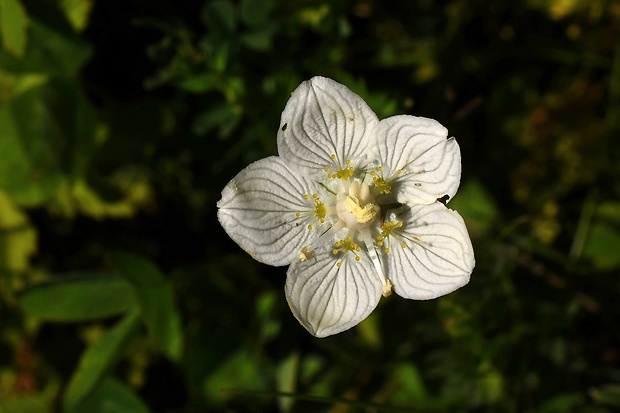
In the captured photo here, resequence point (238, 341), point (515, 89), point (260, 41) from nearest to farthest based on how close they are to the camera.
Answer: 1. point (260, 41)
2. point (238, 341)
3. point (515, 89)

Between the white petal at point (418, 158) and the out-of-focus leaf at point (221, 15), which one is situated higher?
the out-of-focus leaf at point (221, 15)

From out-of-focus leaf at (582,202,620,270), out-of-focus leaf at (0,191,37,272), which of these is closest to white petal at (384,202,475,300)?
out-of-focus leaf at (582,202,620,270)

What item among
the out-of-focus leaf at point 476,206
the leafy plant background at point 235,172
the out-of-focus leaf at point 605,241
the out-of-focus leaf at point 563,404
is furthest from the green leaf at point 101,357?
the out-of-focus leaf at point 605,241

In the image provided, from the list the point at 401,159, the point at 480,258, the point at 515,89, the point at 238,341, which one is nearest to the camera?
the point at 401,159

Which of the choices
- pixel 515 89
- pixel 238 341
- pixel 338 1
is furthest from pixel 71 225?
pixel 515 89

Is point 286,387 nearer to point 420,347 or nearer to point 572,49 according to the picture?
point 420,347

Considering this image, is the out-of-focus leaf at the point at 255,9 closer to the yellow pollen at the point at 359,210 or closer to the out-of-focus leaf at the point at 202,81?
the out-of-focus leaf at the point at 202,81

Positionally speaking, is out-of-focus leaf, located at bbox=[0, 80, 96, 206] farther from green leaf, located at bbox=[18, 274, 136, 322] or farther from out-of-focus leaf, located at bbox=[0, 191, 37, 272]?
green leaf, located at bbox=[18, 274, 136, 322]
